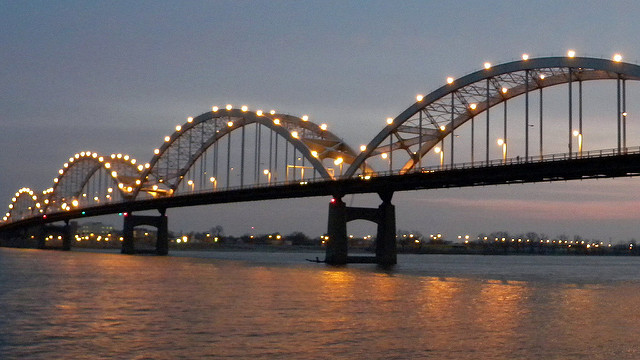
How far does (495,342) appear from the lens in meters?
30.2

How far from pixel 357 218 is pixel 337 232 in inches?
118

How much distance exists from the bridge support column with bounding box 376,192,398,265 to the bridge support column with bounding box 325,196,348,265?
3871 mm

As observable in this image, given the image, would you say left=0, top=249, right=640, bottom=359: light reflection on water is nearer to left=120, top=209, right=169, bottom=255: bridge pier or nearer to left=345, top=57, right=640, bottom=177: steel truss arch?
left=345, top=57, right=640, bottom=177: steel truss arch

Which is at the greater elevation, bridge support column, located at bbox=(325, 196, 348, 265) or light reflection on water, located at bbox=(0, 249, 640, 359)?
bridge support column, located at bbox=(325, 196, 348, 265)

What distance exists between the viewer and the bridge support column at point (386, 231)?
95.6 m

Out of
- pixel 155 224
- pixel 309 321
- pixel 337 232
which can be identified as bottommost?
pixel 309 321

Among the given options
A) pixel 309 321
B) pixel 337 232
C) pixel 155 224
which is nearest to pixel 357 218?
pixel 337 232

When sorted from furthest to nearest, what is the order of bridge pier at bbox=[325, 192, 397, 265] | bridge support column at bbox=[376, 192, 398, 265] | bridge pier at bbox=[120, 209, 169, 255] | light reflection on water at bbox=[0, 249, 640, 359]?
bridge pier at bbox=[120, 209, 169, 255], bridge support column at bbox=[376, 192, 398, 265], bridge pier at bbox=[325, 192, 397, 265], light reflection on water at bbox=[0, 249, 640, 359]

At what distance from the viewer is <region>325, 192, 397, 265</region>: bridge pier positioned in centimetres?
9481

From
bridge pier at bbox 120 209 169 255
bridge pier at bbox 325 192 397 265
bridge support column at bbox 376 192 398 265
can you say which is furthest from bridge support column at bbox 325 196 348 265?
bridge pier at bbox 120 209 169 255

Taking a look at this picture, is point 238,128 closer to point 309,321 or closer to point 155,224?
point 155,224

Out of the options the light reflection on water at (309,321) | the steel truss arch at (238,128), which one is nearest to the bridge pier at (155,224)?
the steel truss arch at (238,128)

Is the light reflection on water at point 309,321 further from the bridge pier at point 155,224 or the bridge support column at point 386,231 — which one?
the bridge pier at point 155,224

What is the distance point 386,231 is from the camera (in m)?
96.4
